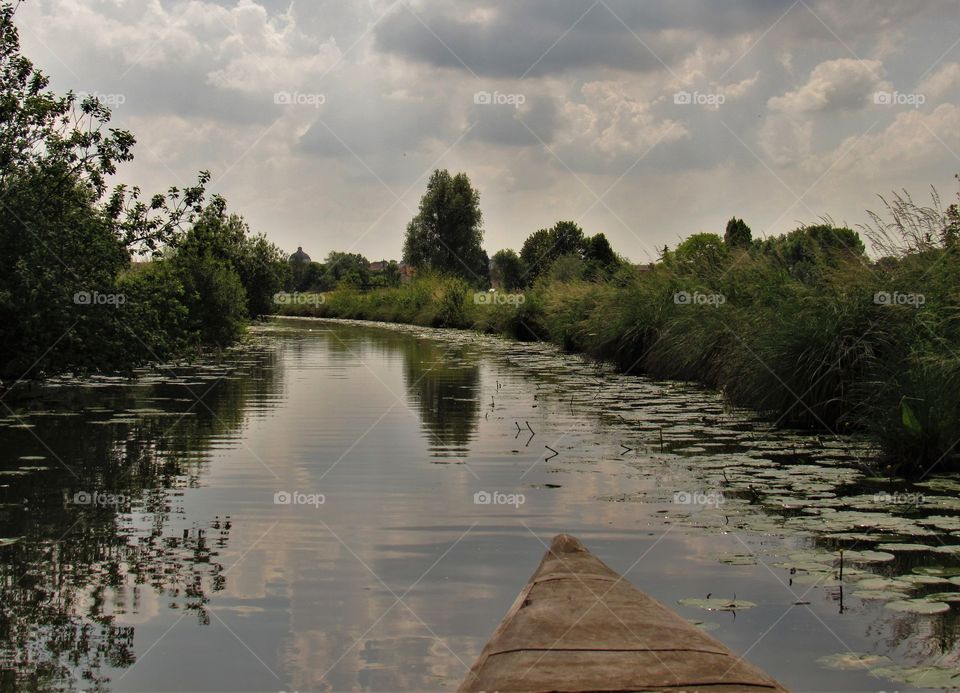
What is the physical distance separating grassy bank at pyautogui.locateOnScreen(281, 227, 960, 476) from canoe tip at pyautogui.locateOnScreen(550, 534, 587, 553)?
5.25 metres

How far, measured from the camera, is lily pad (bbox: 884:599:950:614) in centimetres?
556

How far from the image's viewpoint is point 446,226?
7631 cm

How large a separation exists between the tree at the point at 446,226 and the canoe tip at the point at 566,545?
7006cm

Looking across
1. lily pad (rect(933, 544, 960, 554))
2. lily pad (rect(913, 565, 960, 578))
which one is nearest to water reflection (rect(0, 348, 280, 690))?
lily pad (rect(913, 565, 960, 578))

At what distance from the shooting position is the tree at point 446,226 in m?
76.0

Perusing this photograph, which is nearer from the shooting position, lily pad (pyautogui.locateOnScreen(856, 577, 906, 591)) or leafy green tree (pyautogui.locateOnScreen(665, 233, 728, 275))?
lily pad (pyautogui.locateOnScreen(856, 577, 906, 591))

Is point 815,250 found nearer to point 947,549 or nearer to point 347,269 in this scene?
point 947,549

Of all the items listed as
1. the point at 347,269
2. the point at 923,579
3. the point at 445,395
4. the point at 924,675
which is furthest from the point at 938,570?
the point at 347,269

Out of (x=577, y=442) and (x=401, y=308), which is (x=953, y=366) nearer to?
(x=577, y=442)

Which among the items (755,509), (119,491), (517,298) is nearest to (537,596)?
(755,509)

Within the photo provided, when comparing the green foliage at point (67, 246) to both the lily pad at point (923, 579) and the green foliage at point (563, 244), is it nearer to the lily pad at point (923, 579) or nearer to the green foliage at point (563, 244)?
the lily pad at point (923, 579)

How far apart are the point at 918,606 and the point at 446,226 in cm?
7163

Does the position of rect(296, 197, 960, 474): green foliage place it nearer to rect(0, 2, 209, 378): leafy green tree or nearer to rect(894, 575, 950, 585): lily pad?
rect(894, 575, 950, 585): lily pad

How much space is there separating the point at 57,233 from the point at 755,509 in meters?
11.7
